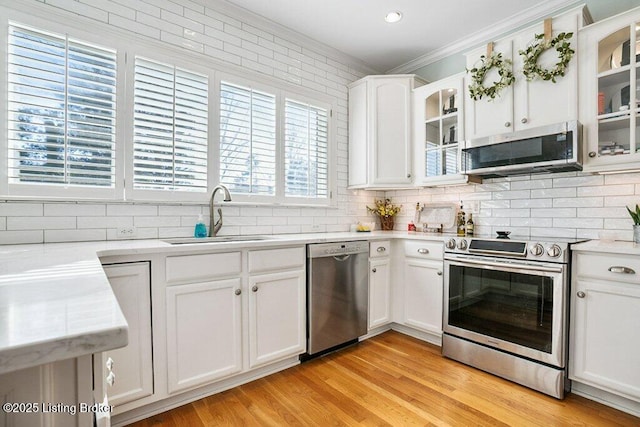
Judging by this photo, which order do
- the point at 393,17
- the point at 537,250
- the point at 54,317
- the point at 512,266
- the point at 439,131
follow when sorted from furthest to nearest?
the point at 439,131 → the point at 393,17 → the point at 512,266 → the point at 537,250 → the point at 54,317

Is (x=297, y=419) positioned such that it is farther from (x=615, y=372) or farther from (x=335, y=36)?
(x=335, y=36)

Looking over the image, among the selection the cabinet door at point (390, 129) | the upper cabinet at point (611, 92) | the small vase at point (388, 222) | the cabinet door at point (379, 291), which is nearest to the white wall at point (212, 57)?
the small vase at point (388, 222)

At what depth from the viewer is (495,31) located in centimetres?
294

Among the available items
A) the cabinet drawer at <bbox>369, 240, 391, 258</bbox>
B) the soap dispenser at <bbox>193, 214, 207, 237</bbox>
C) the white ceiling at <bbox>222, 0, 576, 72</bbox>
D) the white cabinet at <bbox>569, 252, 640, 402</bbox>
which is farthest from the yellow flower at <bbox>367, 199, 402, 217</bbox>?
the soap dispenser at <bbox>193, 214, 207, 237</bbox>

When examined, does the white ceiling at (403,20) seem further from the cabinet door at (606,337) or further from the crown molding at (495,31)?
the cabinet door at (606,337)

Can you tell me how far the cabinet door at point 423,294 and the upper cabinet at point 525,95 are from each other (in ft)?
3.98

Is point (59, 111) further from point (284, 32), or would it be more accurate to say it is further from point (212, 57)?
point (284, 32)

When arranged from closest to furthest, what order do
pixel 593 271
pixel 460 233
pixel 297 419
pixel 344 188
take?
pixel 297 419 < pixel 593 271 < pixel 460 233 < pixel 344 188

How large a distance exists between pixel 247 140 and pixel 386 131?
4.76 feet

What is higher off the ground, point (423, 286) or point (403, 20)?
point (403, 20)

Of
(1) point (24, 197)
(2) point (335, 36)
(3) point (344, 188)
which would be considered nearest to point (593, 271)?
(3) point (344, 188)

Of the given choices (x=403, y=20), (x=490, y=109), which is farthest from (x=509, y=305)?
(x=403, y=20)

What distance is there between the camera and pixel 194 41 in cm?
245

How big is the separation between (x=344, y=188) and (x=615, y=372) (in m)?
2.52
